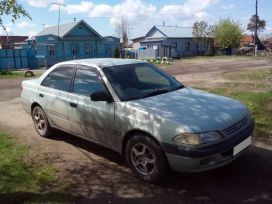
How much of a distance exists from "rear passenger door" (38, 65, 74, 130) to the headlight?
2.35 meters

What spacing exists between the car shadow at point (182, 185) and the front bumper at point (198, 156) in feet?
1.08

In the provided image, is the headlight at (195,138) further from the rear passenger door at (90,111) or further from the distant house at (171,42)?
the distant house at (171,42)

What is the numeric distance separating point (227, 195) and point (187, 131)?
35.7 inches

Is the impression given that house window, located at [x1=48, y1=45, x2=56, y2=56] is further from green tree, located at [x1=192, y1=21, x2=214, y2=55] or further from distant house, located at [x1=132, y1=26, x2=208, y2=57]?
green tree, located at [x1=192, y1=21, x2=214, y2=55]

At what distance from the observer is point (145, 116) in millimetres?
4352

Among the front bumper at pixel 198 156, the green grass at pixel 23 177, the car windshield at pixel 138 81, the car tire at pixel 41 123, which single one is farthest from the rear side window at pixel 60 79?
the front bumper at pixel 198 156

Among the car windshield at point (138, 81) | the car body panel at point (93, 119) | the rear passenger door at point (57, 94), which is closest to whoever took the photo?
the car body panel at point (93, 119)

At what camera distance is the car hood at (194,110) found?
411cm

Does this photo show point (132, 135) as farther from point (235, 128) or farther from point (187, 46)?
point (187, 46)

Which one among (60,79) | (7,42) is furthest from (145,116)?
(7,42)

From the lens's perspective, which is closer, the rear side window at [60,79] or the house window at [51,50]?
the rear side window at [60,79]

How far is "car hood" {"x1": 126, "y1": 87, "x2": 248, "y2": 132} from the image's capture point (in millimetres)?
4109

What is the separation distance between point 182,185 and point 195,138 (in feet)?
2.51

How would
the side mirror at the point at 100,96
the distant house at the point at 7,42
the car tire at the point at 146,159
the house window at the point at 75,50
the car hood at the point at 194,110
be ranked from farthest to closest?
1. the house window at the point at 75,50
2. the distant house at the point at 7,42
3. the side mirror at the point at 100,96
4. the car tire at the point at 146,159
5. the car hood at the point at 194,110
